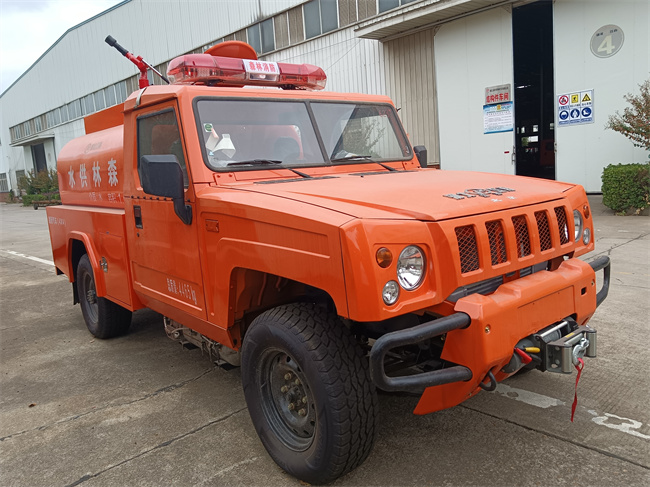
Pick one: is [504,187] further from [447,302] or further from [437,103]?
[437,103]

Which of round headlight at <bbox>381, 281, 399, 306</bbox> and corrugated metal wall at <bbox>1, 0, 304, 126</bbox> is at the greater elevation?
corrugated metal wall at <bbox>1, 0, 304, 126</bbox>

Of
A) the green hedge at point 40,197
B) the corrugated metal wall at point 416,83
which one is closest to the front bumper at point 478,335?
the corrugated metal wall at point 416,83

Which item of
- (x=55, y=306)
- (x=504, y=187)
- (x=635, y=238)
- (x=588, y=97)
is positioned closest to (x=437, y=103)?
(x=588, y=97)

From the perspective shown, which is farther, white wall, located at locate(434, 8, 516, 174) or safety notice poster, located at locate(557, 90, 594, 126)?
white wall, located at locate(434, 8, 516, 174)

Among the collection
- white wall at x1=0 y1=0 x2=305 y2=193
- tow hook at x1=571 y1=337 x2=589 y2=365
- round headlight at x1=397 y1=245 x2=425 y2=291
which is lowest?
tow hook at x1=571 y1=337 x2=589 y2=365

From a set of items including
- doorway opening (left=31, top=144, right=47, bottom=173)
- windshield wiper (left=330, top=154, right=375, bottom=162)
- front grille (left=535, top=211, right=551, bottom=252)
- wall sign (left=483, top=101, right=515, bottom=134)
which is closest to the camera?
front grille (left=535, top=211, right=551, bottom=252)

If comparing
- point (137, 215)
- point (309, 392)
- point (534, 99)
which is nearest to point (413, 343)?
point (309, 392)

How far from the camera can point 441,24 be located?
13617 millimetres

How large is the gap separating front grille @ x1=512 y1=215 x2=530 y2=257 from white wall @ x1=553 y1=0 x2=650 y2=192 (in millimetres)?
10248

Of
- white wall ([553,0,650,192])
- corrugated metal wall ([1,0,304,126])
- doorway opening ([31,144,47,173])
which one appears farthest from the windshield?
doorway opening ([31,144,47,173])

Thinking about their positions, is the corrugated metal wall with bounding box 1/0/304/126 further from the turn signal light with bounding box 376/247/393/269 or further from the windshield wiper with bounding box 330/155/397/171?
the turn signal light with bounding box 376/247/393/269

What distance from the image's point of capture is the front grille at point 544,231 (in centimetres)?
295

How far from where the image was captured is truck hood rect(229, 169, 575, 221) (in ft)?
8.37

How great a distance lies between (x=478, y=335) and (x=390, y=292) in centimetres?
43
